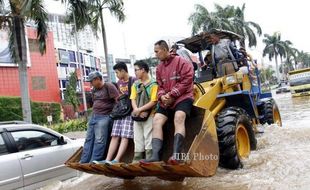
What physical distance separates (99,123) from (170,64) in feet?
5.42

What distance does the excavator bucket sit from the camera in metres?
4.79

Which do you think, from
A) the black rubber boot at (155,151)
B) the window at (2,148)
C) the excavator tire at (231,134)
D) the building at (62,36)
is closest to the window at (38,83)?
the building at (62,36)

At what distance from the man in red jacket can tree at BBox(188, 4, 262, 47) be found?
96.0ft

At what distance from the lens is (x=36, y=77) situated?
34.1 m

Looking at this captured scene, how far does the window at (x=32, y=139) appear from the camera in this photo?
20.6 feet

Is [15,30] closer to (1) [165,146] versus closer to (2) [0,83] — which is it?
(1) [165,146]

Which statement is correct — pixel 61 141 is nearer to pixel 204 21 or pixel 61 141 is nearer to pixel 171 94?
pixel 171 94

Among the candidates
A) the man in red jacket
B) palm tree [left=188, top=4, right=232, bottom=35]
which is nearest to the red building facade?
palm tree [left=188, top=4, right=232, bottom=35]

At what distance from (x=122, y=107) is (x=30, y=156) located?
1758mm

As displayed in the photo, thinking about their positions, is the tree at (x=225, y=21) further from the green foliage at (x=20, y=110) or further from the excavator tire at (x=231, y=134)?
the excavator tire at (x=231, y=134)

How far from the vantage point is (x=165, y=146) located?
226 inches

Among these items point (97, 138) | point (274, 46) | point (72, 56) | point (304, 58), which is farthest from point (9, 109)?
point (304, 58)

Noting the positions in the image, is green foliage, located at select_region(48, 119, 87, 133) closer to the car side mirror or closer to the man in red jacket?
the car side mirror

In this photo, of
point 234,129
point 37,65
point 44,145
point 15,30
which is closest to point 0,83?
point 37,65
